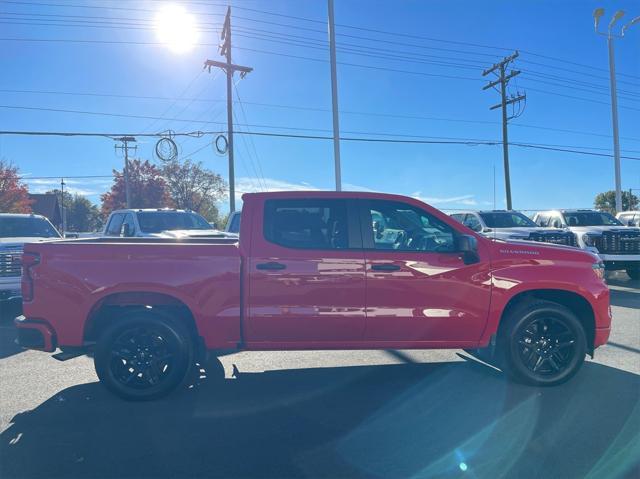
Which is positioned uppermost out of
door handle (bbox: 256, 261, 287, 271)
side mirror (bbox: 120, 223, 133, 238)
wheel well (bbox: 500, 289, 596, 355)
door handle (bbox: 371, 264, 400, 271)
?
side mirror (bbox: 120, 223, 133, 238)

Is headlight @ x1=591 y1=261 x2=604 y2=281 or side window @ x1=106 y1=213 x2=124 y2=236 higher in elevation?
side window @ x1=106 y1=213 x2=124 y2=236

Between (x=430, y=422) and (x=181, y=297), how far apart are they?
243 cm

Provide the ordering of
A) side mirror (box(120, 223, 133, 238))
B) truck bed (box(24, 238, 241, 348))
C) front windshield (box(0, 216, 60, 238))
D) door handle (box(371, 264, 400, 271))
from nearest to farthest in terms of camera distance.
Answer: truck bed (box(24, 238, 241, 348))
door handle (box(371, 264, 400, 271))
front windshield (box(0, 216, 60, 238))
side mirror (box(120, 223, 133, 238))

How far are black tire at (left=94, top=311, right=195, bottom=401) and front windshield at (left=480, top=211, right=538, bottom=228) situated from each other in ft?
35.7

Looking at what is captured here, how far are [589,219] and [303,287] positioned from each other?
494 inches

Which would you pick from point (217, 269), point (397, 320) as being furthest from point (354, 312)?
point (217, 269)

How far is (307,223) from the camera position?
182 inches

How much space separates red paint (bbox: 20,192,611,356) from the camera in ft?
14.2

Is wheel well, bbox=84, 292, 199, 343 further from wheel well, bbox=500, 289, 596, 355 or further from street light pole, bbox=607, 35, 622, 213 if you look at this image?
street light pole, bbox=607, 35, 622, 213

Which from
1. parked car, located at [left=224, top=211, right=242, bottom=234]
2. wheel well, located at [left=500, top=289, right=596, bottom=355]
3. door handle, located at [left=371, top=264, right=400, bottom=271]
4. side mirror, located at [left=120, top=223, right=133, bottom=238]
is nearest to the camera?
door handle, located at [left=371, top=264, right=400, bottom=271]

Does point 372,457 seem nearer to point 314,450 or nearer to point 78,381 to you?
point 314,450

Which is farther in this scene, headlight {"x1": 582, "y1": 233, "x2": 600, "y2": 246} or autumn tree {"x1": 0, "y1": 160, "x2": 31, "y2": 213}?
autumn tree {"x1": 0, "y1": 160, "x2": 31, "y2": 213}

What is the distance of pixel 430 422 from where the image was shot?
4.00 metres

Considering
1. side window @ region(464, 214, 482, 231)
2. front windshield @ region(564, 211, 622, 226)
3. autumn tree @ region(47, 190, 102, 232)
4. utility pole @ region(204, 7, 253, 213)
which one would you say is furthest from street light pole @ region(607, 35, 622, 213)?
autumn tree @ region(47, 190, 102, 232)
